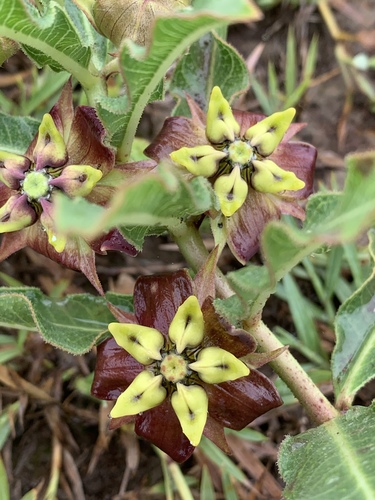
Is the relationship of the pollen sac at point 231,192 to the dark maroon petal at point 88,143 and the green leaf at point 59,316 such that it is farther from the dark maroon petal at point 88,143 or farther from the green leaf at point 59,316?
the green leaf at point 59,316

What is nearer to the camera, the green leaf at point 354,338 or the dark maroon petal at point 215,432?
the dark maroon petal at point 215,432

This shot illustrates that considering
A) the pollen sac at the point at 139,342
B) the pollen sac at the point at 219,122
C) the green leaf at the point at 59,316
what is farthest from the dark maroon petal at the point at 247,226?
the green leaf at the point at 59,316

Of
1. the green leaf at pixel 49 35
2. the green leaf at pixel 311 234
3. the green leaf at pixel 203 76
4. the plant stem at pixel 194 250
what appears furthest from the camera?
the green leaf at pixel 203 76

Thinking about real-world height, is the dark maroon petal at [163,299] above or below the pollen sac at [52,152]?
below

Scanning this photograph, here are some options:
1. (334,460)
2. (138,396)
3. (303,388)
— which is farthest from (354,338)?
(138,396)

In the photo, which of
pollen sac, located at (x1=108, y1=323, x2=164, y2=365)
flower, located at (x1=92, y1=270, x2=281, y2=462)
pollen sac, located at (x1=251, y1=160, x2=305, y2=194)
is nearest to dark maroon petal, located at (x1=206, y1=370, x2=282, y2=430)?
flower, located at (x1=92, y1=270, x2=281, y2=462)

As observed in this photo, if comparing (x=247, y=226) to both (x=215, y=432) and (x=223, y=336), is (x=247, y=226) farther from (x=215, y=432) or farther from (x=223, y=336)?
(x=215, y=432)

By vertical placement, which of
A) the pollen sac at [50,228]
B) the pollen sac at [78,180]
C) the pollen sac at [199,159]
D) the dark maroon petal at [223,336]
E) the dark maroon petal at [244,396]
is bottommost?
the dark maroon petal at [244,396]
